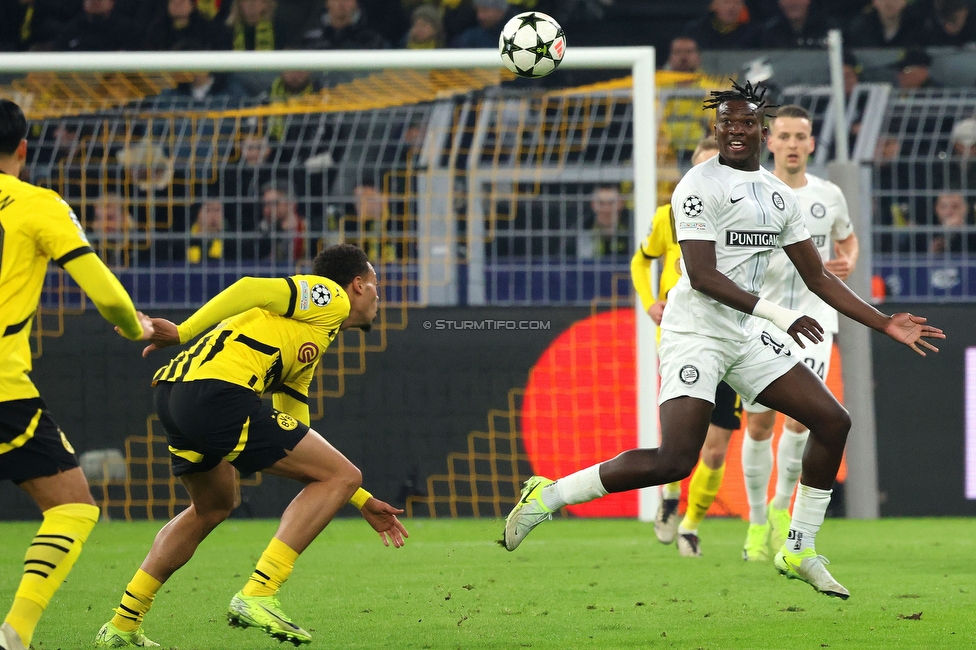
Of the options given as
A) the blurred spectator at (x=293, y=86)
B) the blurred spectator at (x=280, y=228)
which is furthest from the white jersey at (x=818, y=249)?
the blurred spectator at (x=293, y=86)

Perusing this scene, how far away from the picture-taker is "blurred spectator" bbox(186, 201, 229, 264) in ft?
31.6

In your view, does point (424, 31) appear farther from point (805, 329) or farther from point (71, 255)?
point (71, 255)

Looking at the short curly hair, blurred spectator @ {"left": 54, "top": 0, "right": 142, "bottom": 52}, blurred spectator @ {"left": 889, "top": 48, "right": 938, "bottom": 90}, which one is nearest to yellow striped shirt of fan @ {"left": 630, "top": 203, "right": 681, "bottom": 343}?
the short curly hair

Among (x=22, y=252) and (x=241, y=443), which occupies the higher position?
(x=22, y=252)

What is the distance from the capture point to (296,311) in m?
4.74

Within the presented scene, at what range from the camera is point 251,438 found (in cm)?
457

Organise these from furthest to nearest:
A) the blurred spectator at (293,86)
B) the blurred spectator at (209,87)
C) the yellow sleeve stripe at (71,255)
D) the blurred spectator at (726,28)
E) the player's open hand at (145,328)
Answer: the blurred spectator at (726,28), the blurred spectator at (293,86), the blurred spectator at (209,87), the player's open hand at (145,328), the yellow sleeve stripe at (71,255)

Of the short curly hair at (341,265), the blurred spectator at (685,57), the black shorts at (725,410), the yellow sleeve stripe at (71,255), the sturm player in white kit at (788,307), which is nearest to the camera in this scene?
the yellow sleeve stripe at (71,255)

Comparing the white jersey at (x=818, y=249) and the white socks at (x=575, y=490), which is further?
the white jersey at (x=818, y=249)

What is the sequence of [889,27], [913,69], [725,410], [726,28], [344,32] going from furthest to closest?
[889,27]
[344,32]
[726,28]
[913,69]
[725,410]

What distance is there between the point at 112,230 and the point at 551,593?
216 inches

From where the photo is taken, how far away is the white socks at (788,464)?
22.7 ft

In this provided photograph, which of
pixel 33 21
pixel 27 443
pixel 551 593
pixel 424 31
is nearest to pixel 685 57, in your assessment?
pixel 424 31

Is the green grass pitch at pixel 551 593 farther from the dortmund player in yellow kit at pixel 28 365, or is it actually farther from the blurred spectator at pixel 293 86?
the blurred spectator at pixel 293 86
